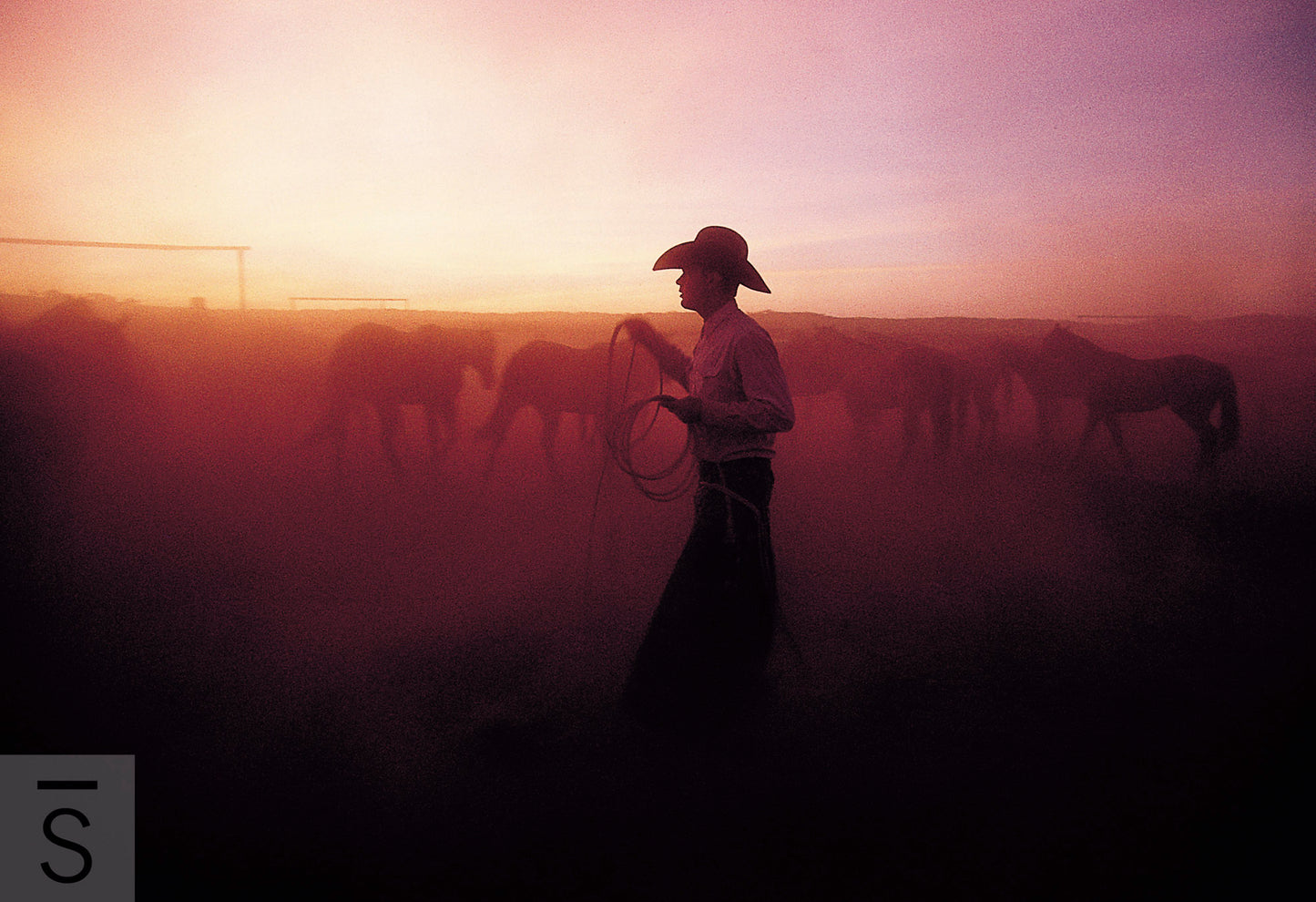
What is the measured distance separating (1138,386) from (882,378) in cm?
246

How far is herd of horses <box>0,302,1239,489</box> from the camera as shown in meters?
4.16

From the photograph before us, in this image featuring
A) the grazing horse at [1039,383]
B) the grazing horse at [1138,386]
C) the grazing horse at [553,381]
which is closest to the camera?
the grazing horse at [1138,386]

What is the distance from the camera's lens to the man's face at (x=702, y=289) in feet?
7.12

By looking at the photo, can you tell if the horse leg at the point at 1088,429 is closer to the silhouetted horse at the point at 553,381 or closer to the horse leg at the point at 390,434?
Answer: the silhouetted horse at the point at 553,381

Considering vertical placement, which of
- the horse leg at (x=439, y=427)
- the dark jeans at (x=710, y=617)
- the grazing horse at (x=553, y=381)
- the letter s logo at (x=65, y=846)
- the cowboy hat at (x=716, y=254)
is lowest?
the letter s logo at (x=65, y=846)

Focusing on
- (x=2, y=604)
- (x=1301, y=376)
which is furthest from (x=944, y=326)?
(x=2, y=604)

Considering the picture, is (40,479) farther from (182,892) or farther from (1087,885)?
(1087,885)

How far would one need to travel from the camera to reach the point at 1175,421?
676 cm

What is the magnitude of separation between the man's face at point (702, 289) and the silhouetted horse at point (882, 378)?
16.6ft

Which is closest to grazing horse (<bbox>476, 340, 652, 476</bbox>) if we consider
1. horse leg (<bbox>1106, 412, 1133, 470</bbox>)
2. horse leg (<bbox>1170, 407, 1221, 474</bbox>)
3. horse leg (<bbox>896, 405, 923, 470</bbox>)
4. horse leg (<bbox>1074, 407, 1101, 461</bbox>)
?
horse leg (<bbox>896, 405, 923, 470</bbox>)

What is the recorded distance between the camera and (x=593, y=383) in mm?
6281

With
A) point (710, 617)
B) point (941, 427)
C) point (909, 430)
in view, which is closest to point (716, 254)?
point (710, 617)

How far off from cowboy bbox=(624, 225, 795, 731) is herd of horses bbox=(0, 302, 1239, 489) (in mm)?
1708

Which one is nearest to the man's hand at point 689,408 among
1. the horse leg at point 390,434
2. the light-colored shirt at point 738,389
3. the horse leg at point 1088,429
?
the light-colored shirt at point 738,389
